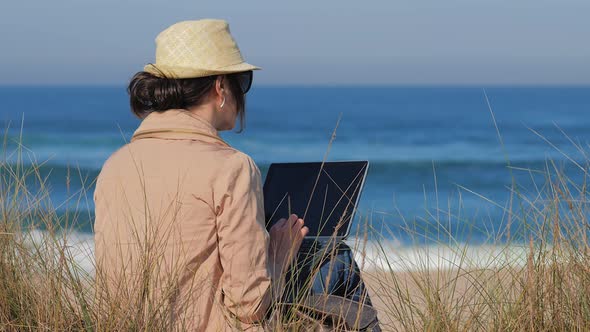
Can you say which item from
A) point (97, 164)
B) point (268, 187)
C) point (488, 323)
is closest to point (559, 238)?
point (488, 323)

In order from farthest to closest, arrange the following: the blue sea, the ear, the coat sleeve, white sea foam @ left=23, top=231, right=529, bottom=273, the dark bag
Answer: the blue sea < white sea foam @ left=23, top=231, right=529, bottom=273 < the ear < the dark bag < the coat sleeve

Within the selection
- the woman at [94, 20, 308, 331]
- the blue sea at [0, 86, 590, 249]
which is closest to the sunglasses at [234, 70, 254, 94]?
Result: the woman at [94, 20, 308, 331]

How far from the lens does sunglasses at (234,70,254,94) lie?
7.89ft

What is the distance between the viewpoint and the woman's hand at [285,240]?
7.52ft

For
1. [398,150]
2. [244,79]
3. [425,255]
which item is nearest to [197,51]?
[244,79]

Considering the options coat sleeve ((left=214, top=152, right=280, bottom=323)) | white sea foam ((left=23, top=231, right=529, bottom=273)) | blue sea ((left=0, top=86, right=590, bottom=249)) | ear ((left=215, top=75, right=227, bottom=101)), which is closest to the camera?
coat sleeve ((left=214, top=152, right=280, bottom=323))

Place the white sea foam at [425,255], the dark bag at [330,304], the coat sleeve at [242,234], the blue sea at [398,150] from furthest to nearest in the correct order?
1. the blue sea at [398,150]
2. the white sea foam at [425,255]
3. the dark bag at [330,304]
4. the coat sleeve at [242,234]

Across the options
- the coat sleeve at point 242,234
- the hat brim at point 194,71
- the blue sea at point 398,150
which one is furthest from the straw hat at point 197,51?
the blue sea at point 398,150

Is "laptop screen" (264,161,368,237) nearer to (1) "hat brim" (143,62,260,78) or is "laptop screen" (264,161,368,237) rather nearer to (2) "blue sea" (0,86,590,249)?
(1) "hat brim" (143,62,260,78)

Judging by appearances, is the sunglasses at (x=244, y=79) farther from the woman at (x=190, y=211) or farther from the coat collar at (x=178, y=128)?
the coat collar at (x=178, y=128)

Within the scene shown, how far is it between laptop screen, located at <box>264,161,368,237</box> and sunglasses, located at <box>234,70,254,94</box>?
349 millimetres

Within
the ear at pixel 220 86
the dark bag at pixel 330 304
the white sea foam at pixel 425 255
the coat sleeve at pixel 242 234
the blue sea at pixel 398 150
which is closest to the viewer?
the coat sleeve at pixel 242 234

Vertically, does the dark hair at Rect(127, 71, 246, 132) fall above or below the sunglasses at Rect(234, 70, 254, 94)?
below

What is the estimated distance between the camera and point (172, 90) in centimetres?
234
